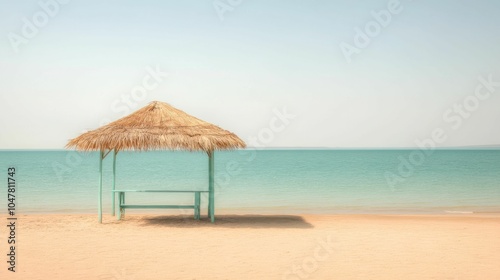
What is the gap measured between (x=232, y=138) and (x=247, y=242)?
2.56m

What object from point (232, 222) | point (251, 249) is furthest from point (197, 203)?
point (251, 249)

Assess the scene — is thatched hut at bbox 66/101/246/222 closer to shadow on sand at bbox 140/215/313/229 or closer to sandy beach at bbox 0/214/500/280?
shadow on sand at bbox 140/215/313/229

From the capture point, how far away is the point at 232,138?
10.9 m

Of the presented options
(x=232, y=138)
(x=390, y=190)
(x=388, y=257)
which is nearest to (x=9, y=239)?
(x=232, y=138)

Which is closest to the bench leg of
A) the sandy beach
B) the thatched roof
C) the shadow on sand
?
the shadow on sand

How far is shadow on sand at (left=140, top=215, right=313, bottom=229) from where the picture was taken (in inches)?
438

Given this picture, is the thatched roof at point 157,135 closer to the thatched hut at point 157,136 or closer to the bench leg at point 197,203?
the thatched hut at point 157,136

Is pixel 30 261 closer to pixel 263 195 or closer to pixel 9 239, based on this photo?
pixel 9 239

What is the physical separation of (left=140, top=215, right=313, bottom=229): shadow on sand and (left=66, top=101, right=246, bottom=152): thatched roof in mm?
1631

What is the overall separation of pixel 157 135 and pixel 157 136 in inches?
1.5

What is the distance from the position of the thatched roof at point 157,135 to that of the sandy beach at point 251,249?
163 centimetres

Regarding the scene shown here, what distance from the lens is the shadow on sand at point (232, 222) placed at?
1113 cm

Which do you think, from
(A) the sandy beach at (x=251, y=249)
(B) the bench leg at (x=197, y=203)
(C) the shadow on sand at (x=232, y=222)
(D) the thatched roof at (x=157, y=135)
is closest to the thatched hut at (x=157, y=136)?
(D) the thatched roof at (x=157, y=135)

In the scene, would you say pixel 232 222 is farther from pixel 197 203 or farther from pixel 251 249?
pixel 251 249
